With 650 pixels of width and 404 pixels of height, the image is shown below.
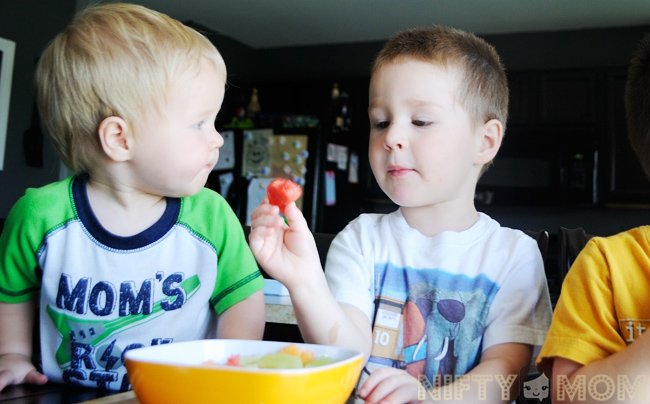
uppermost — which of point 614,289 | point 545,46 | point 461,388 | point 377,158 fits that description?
point 545,46

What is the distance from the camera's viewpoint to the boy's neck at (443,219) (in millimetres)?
916

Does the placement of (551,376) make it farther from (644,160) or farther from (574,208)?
(574,208)

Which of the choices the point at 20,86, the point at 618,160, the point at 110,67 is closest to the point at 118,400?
the point at 110,67

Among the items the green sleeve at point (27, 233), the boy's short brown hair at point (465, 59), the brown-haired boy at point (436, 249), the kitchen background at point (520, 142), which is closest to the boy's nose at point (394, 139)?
the brown-haired boy at point (436, 249)

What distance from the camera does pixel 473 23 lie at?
4.97 meters

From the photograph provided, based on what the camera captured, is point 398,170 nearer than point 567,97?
Yes

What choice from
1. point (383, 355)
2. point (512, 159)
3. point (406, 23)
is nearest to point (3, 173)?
point (406, 23)

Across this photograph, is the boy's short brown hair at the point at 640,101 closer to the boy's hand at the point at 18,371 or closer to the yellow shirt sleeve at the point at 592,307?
the yellow shirt sleeve at the point at 592,307

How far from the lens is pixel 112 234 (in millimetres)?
825

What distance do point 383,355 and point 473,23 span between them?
15.1 ft

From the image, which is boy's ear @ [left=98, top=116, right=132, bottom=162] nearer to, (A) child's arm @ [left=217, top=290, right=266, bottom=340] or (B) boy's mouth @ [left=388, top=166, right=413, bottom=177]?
(A) child's arm @ [left=217, top=290, right=266, bottom=340]

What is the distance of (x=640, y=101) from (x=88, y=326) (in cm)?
79

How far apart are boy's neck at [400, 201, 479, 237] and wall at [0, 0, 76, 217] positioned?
3742mm

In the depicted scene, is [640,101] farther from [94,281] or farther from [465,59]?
[94,281]
